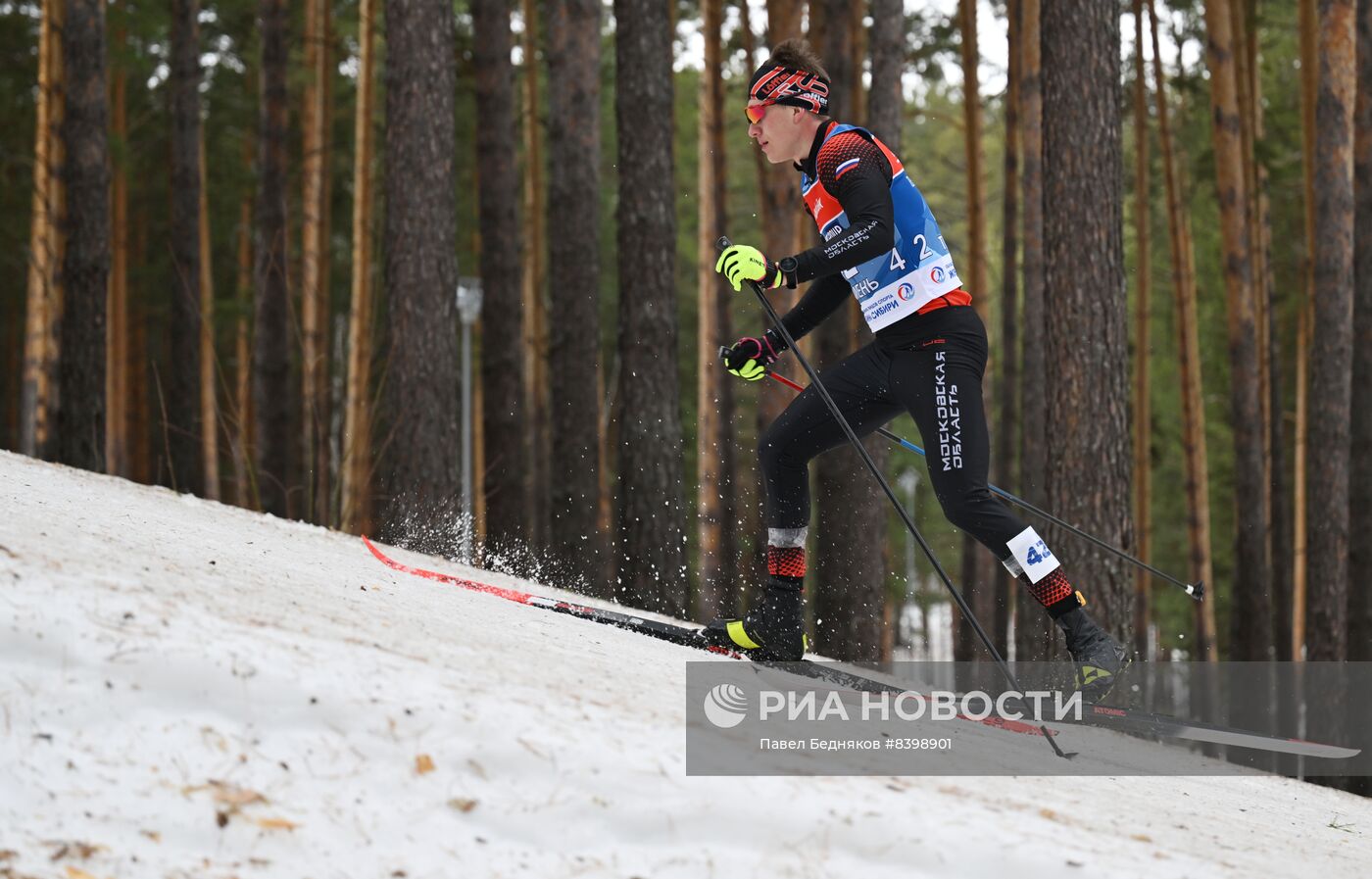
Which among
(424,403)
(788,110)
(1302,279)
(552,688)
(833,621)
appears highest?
(1302,279)

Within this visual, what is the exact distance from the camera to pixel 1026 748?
4.50 m

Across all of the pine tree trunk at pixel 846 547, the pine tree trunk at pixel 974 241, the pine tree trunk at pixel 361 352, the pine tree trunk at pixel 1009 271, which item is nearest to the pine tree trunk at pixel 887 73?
the pine tree trunk at pixel 846 547

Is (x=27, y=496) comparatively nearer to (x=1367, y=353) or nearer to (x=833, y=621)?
(x=833, y=621)

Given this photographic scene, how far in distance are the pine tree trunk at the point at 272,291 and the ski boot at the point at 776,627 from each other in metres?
12.0

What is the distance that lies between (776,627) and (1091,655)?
126cm

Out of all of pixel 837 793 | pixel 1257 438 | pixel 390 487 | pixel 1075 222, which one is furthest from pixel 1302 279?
pixel 837 793

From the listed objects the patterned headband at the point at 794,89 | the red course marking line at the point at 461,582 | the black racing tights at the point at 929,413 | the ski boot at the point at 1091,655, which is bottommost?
the ski boot at the point at 1091,655

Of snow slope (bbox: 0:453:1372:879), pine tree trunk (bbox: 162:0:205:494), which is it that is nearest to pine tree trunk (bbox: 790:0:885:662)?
snow slope (bbox: 0:453:1372:879)

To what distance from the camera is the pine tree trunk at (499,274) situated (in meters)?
13.5

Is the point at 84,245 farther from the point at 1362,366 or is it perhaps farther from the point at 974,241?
the point at 974,241

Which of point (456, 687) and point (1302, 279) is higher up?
point (1302, 279)

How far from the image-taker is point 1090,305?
283 inches

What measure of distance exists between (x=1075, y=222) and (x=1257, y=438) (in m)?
10.1

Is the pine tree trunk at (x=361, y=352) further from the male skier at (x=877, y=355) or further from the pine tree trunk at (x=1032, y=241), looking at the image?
the pine tree trunk at (x=1032, y=241)
